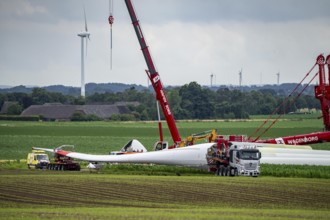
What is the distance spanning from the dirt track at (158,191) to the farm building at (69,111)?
122 meters

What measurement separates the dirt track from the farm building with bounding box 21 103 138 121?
12200cm

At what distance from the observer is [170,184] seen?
4931 centimetres

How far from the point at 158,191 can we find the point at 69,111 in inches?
5308

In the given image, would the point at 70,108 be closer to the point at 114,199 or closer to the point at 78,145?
the point at 78,145

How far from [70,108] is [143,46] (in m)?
114

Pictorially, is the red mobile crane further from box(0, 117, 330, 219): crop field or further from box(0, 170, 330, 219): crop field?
box(0, 170, 330, 219): crop field

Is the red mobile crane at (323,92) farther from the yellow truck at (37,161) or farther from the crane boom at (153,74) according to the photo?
the yellow truck at (37,161)

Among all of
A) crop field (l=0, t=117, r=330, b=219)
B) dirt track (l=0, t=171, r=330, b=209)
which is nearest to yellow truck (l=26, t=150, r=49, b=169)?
crop field (l=0, t=117, r=330, b=219)

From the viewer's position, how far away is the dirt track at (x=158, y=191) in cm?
4116

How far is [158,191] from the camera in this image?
4572cm

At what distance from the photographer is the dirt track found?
135 feet

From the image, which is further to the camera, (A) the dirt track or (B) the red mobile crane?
(B) the red mobile crane

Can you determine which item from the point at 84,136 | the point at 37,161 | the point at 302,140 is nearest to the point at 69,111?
the point at 84,136

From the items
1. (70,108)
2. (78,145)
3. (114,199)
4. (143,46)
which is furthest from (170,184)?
(70,108)
